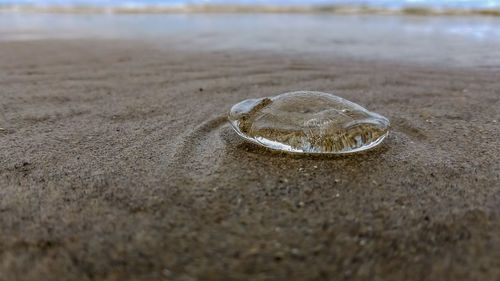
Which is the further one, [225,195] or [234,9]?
[234,9]

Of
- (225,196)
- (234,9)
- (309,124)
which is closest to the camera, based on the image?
(225,196)

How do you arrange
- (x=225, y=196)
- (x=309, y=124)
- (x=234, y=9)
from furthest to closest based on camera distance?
(x=234, y=9) < (x=309, y=124) < (x=225, y=196)

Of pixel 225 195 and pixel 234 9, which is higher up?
pixel 234 9

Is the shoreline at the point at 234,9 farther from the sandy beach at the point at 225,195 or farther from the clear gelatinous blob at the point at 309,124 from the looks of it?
the clear gelatinous blob at the point at 309,124

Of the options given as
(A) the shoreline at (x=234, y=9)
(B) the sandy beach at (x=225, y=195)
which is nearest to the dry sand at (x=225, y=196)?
(B) the sandy beach at (x=225, y=195)

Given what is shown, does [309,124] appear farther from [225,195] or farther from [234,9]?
[234,9]

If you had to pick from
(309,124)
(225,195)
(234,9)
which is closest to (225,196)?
(225,195)

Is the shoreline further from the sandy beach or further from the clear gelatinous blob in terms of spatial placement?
the clear gelatinous blob

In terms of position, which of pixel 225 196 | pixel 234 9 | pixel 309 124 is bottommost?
pixel 225 196
